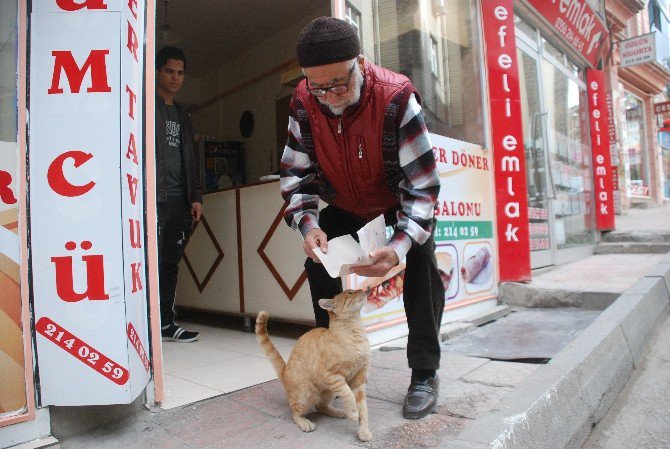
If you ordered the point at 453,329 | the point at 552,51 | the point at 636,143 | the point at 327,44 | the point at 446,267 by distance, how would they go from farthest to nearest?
the point at 636,143 → the point at 552,51 → the point at 446,267 → the point at 453,329 → the point at 327,44

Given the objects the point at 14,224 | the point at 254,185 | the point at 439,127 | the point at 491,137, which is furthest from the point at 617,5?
the point at 14,224

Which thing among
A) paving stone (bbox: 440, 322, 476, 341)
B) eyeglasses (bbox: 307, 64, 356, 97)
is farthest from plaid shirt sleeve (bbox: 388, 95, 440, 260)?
paving stone (bbox: 440, 322, 476, 341)

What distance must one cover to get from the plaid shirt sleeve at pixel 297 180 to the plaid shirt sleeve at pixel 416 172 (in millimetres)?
399

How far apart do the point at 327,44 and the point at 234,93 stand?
5376 mm

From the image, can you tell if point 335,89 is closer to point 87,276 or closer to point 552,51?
point 87,276

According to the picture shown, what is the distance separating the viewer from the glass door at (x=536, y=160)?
5859 millimetres

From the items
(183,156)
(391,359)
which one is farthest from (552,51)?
(391,359)

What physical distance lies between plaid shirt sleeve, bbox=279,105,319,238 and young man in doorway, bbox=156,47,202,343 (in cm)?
164

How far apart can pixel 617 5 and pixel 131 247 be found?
14262 millimetres

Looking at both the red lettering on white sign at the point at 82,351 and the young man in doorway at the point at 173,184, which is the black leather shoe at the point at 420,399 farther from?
the young man in doorway at the point at 173,184

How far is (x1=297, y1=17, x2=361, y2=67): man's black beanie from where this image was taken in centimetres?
158

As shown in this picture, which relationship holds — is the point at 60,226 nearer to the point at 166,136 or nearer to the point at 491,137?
the point at 166,136

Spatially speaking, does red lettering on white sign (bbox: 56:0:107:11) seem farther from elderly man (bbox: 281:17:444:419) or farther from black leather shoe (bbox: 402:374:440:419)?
black leather shoe (bbox: 402:374:440:419)

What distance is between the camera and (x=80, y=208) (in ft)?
5.77
